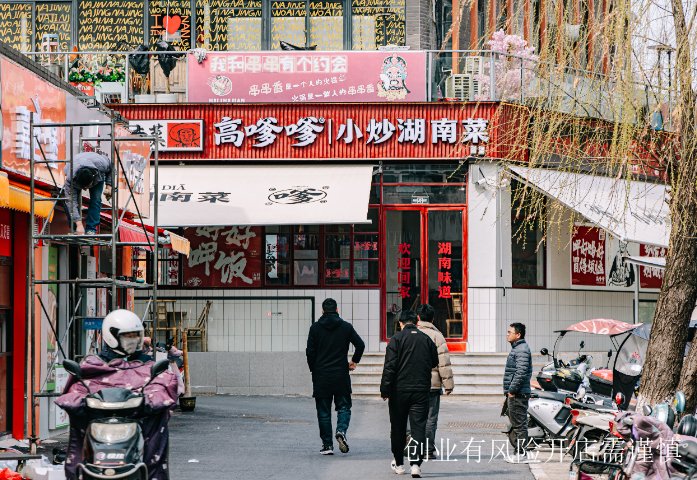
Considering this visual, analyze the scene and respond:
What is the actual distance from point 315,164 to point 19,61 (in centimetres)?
1162

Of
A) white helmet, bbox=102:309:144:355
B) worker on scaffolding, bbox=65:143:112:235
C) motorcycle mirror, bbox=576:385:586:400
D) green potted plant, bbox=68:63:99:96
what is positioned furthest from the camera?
green potted plant, bbox=68:63:99:96

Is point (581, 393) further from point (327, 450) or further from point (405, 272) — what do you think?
point (405, 272)

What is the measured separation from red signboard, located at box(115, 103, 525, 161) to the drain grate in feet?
23.1

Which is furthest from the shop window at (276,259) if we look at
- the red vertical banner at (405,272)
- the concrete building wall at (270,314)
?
the red vertical banner at (405,272)

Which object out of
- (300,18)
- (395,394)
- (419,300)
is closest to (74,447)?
(395,394)

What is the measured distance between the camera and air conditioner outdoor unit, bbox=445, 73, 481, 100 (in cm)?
2475

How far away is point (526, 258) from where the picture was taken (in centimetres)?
2545

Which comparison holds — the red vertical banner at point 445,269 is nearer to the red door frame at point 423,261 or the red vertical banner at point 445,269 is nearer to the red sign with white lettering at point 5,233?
the red door frame at point 423,261

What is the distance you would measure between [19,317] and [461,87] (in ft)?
40.6

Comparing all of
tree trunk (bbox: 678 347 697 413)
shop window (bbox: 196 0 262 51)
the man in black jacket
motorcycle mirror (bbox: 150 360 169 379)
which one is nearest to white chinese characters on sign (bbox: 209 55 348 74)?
shop window (bbox: 196 0 262 51)

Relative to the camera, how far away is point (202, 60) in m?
25.0

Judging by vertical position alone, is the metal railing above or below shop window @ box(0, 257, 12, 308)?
above

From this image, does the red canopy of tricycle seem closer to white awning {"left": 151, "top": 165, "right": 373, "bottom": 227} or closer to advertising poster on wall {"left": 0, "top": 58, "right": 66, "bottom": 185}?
white awning {"left": 151, "top": 165, "right": 373, "bottom": 227}

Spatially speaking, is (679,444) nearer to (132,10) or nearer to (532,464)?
(532,464)
